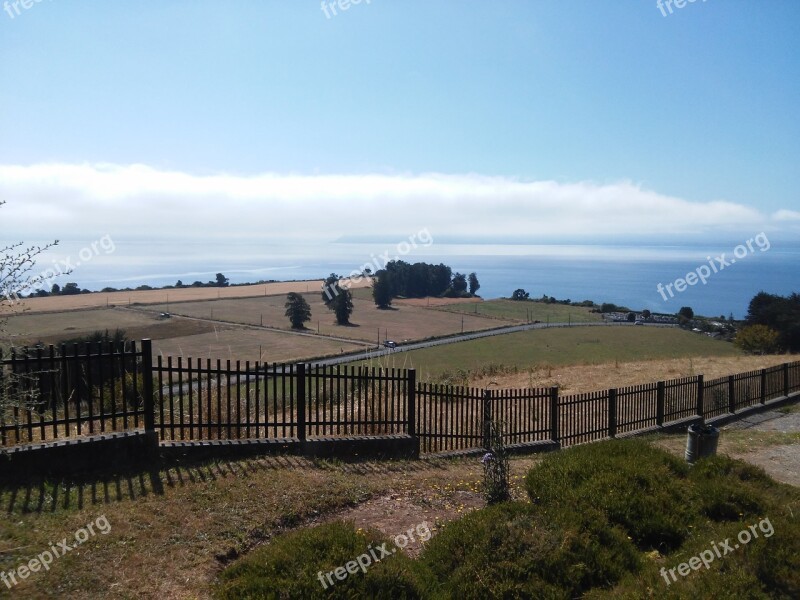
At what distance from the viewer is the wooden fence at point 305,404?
7.67 m

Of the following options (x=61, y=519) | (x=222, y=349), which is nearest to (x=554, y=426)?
(x=61, y=519)

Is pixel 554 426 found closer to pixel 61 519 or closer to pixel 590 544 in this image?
pixel 590 544

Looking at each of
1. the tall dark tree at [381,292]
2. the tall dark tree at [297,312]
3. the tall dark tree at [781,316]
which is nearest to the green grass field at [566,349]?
the tall dark tree at [781,316]

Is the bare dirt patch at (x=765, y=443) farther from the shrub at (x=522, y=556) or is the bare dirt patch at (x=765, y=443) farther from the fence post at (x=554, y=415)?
the shrub at (x=522, y=556)

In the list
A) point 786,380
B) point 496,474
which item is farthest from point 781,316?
point 496,474

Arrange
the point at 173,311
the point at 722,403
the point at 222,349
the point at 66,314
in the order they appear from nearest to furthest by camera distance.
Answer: the point at 722,403, the point at 222,349, the point at 66,314, the point at 173,311

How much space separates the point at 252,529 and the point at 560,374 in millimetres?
21688

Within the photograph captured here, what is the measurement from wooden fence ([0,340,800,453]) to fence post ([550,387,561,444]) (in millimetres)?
30

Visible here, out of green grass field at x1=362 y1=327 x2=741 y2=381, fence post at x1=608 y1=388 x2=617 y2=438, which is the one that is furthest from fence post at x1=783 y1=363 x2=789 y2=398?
green grass field at x1=362 y1=327 x2=741 y2=381

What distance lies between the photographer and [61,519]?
5945mm

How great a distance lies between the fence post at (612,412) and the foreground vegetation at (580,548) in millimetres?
6181

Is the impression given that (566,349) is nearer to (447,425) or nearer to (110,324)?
(110,324)

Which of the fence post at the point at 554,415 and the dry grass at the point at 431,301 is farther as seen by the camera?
the dry grass at the point at 431,301

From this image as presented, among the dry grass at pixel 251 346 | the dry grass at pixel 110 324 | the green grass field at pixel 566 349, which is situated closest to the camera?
the dry grass at pixel 110 324
